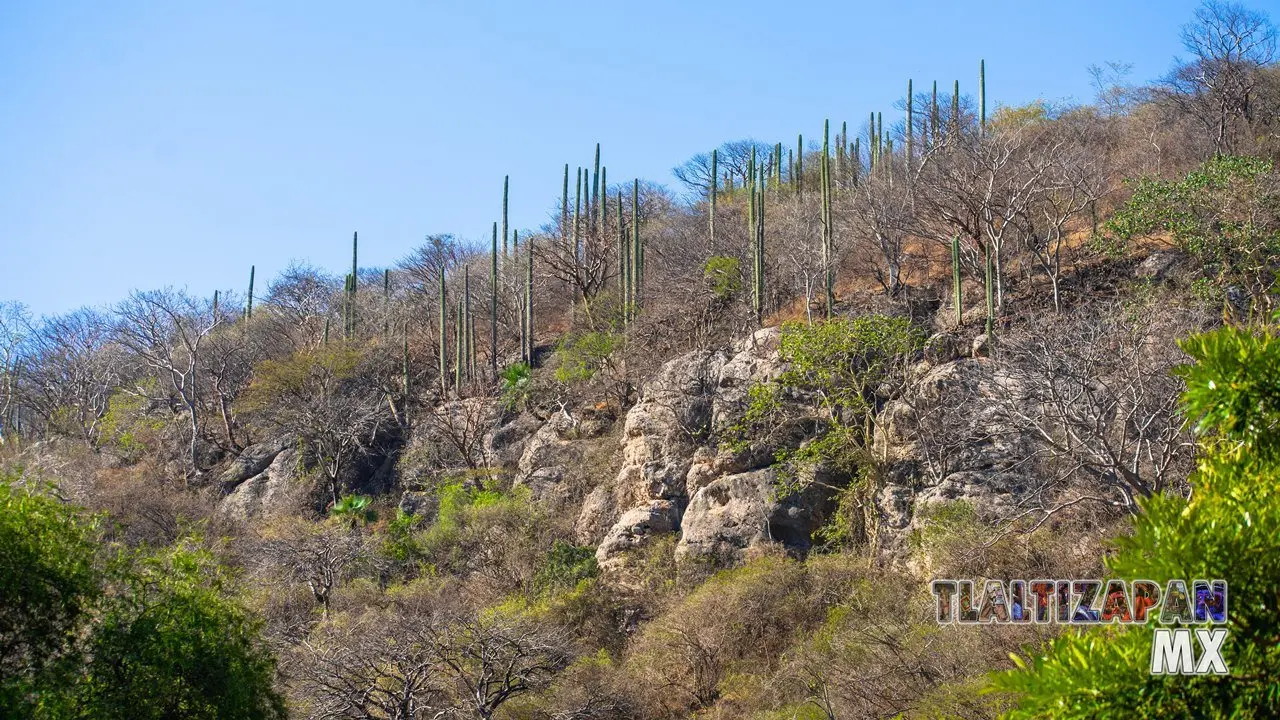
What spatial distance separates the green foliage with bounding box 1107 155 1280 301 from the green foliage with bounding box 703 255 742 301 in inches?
352

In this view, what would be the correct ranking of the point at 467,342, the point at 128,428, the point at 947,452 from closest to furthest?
the point at 947,452 < the point at 467,342 < the point at 128,428

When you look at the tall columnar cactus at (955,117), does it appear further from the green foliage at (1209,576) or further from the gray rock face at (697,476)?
the green foliage at (1209,576)

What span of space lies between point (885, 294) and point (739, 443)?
6216 millimetres

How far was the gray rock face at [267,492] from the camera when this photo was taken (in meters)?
33.2

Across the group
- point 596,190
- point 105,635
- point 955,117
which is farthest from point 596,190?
point 105,635

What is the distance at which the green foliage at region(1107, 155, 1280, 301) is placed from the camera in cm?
2345

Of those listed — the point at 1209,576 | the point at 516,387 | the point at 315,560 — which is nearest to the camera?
the point at 1209,576

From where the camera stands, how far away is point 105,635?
12.6 metres

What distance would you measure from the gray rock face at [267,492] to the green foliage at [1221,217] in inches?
883

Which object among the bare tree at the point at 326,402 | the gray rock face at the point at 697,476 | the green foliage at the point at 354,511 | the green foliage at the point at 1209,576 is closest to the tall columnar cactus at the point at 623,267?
the gray rock face at the point at 697,476

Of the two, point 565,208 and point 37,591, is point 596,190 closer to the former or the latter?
point 565,208

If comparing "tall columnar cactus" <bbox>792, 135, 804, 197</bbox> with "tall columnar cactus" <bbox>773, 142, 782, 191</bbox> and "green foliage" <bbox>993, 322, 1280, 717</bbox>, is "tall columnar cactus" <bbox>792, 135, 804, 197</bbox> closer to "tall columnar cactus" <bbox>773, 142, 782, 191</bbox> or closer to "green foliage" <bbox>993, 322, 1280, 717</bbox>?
"tall columnar cactus" <bbox>773, 142, 782, 191</bbox>

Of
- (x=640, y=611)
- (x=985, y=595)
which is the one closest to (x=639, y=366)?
(x=640, y=611)

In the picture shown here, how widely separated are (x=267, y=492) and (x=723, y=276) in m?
14.3
